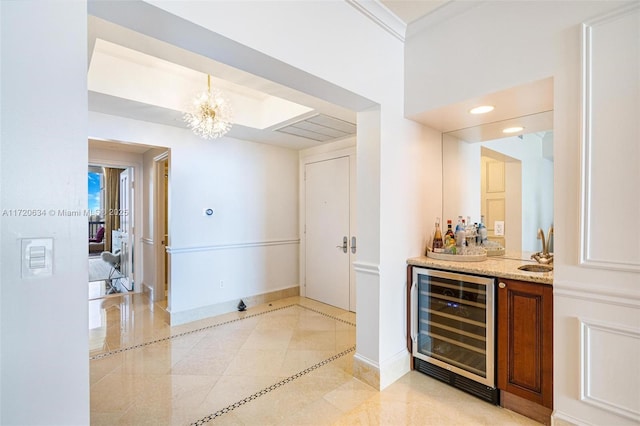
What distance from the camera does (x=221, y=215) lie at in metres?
4.14

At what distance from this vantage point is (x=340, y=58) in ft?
6.59

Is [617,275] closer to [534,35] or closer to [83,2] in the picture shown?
[534,35]

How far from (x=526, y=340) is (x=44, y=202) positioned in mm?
2612

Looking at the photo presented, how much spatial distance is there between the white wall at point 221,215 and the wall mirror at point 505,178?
2628mm

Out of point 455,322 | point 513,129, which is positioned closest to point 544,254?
point 455,322

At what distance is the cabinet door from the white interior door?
2265 mm

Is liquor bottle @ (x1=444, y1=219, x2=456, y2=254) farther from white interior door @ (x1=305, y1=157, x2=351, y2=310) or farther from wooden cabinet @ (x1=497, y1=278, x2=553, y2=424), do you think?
white interior door @ (x1=305, y1=157, x2=351, y2=310)

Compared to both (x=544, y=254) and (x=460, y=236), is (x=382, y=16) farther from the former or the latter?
(x=544, y=254)

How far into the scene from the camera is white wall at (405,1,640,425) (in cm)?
154

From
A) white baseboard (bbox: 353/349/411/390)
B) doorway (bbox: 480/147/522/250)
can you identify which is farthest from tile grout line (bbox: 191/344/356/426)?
doorway (bbox: 480/147/522/250)

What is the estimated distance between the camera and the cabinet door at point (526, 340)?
6.09 feet

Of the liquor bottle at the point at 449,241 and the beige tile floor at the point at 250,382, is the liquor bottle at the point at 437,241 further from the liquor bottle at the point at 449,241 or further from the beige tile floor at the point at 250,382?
the beige tile floor at the point at 250,382

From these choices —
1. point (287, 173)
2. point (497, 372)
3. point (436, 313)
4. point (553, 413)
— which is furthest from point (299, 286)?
point (553, 413)

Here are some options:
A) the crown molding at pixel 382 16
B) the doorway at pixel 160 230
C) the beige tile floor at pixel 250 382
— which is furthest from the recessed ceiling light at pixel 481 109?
the doorway at pixel 160 230
